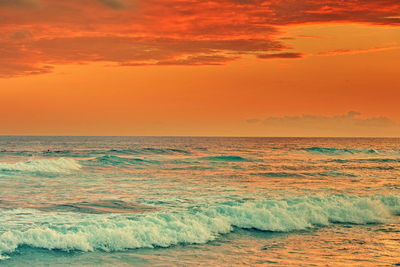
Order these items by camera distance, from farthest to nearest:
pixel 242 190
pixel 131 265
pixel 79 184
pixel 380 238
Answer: pixel 79 184 → pixel 242 190 → pixel 380 238 → pixel 131 265

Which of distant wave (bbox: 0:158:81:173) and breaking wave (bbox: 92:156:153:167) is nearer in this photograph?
distant wave (bbox: 0:158:81:173)

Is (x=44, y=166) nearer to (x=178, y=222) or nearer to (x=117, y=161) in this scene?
(x=117, y=161)

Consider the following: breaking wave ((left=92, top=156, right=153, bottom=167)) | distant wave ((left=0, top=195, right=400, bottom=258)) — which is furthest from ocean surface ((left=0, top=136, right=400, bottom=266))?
breaking wave ((left=92, top=156, right=153, bottom=167))

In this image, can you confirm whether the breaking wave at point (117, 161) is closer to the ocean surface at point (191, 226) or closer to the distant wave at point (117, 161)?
the distant wave at point (117, 161)

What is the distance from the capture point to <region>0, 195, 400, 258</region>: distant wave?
13742 mm

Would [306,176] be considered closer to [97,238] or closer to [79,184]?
[79,184]

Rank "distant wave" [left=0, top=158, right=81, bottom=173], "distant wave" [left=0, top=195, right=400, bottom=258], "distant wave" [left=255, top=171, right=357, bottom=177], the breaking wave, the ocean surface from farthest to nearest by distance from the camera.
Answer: the breaking wave → "distant wave" [left=0, top=158, right=81, bottom=173] → "distant wave" [left=255, top=171, right=357, bottom=177] → "distant wave" [left=0, top=195, right=400, bottom=258] → the ocean surface

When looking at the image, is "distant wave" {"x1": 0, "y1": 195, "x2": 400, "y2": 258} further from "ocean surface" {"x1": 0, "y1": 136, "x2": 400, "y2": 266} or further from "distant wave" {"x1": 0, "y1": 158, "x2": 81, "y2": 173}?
"distant wave" {"x1": 0, "y1": 158, "x2": 81, "y2": 173}

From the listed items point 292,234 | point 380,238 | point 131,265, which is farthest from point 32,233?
point 380,238

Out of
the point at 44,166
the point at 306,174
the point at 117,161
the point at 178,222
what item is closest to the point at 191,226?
the point at 178,222

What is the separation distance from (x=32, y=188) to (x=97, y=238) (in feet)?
44.5

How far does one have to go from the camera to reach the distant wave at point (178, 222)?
1374 centimetres

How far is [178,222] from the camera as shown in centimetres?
1562

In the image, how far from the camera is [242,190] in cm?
2569
